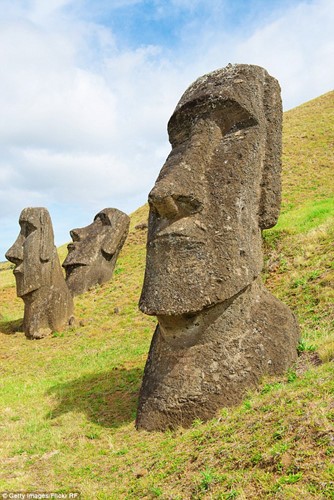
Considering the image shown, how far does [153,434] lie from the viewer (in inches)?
223


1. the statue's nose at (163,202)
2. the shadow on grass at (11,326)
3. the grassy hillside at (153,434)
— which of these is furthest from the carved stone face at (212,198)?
the shadow on grass at (11,326)

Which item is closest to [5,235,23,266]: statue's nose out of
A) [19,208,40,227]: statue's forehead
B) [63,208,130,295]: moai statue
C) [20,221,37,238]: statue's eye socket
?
[20,221,37,238]: statue's eye socket

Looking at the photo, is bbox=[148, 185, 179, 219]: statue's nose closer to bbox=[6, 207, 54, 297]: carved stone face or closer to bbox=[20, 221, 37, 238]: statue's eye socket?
bbox=[6, 207, 54, 297]: carved stone face

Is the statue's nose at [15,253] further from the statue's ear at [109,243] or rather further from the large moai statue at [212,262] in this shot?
the large moai statue at [212,262]

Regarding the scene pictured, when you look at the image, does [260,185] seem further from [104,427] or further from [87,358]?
[87,358]

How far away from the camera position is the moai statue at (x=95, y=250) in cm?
1831

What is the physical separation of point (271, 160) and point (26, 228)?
31.0 ft

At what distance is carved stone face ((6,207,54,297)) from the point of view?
13.6 metres

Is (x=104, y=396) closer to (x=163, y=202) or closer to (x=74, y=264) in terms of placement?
(x=163, y=202)

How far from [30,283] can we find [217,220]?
29.4ft

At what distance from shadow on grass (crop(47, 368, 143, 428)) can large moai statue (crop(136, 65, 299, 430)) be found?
780 mm

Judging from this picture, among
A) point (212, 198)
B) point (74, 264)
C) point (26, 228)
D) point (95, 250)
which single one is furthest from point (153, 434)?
point (95, 250)

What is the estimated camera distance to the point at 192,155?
6207 mm

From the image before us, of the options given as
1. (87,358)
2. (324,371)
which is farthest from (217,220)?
(87,358)
